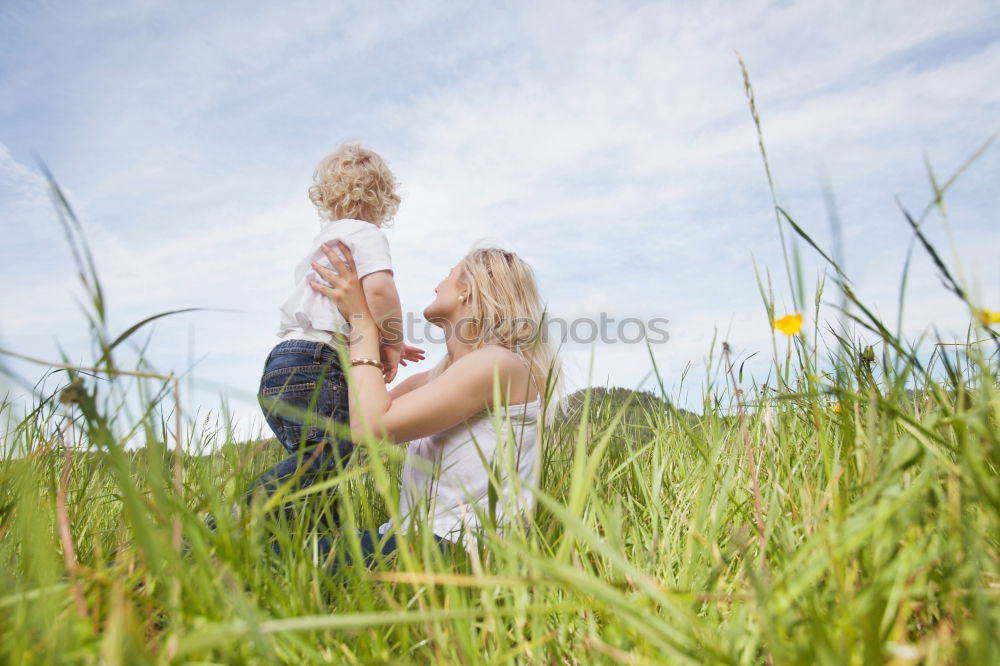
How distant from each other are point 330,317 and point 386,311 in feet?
0.84

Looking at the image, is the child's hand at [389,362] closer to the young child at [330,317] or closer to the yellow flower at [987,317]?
the young child at [330,317]

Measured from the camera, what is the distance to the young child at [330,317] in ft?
9.82

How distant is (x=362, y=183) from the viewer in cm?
390

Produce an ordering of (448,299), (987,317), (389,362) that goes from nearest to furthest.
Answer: (987,317) < (448,299) < (389,362)

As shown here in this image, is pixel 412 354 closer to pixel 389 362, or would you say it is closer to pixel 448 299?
pixel 389 362

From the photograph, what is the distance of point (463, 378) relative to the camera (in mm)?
2307

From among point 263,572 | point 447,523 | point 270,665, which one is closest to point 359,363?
point 447,523

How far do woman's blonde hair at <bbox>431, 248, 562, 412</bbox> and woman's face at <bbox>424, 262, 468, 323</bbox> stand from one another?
27 mm

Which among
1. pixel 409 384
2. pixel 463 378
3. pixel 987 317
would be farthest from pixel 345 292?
pixel 987 317

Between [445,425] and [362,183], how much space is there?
2004 mm

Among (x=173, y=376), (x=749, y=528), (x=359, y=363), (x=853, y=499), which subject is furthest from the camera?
(x=359, y=363)

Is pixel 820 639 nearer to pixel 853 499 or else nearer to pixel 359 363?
pixel 853 499

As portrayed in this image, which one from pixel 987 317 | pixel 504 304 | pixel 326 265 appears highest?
pixel 326 265

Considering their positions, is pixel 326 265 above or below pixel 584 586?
above
